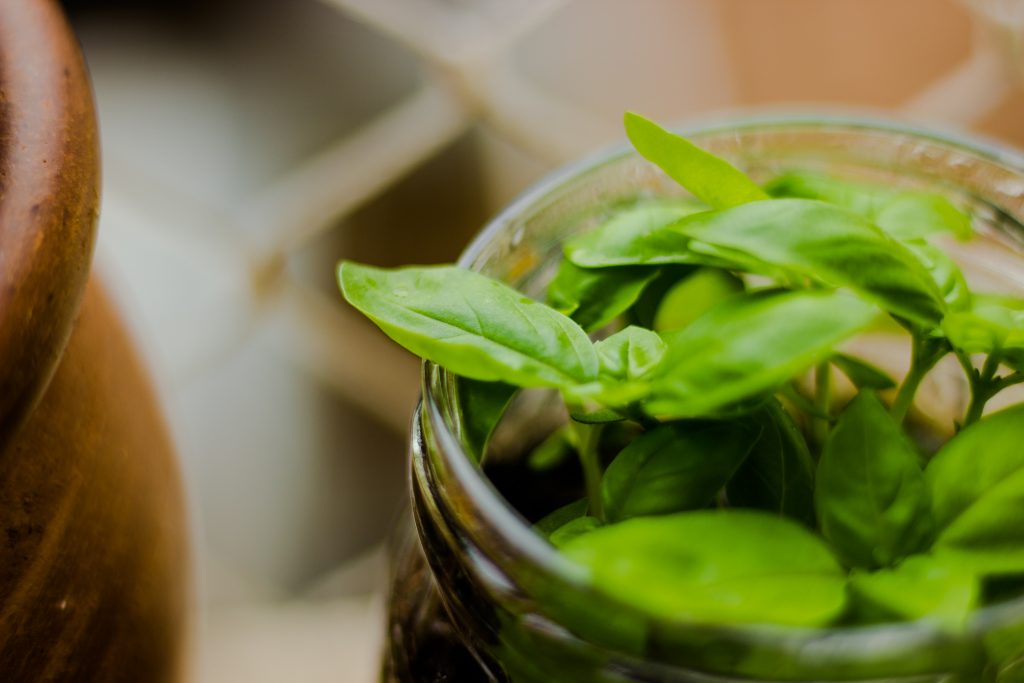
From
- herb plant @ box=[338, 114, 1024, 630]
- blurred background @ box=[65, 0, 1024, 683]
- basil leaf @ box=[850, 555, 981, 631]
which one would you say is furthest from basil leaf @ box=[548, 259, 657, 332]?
blurred background @ box=[65, 0, 1024, 683]

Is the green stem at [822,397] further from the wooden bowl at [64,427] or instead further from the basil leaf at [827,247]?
the wooden bowl at [64,427]

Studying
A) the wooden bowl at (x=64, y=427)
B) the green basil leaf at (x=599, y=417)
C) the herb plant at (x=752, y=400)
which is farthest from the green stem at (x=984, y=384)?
the wooden bowl at (x=64, y=427)

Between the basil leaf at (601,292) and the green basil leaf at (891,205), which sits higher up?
the green basil leaf at (891,205)

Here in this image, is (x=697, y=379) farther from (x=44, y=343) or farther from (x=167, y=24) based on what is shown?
(x=167, y=24)

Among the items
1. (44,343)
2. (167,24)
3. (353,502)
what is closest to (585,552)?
(44,343)

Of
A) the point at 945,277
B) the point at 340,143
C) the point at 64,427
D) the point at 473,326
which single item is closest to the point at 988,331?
the point at 945,277

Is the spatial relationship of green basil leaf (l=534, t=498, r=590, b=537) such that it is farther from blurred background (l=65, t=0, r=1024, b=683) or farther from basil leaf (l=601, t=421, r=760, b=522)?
blurred background (l=65, t=0, r=1024, b=683)
